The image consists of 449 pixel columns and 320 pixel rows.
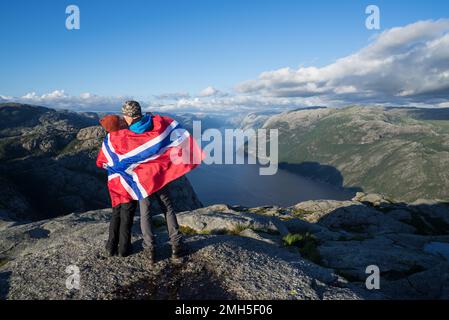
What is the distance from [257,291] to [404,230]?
72.2 m

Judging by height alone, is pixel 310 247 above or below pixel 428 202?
above

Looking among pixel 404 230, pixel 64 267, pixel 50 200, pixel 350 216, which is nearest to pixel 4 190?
pixel 50 200

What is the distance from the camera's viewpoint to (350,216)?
73.2 metres

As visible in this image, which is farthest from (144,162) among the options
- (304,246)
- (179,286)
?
(304,246)

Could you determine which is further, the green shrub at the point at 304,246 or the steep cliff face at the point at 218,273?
the green shrub at the point at 304,246

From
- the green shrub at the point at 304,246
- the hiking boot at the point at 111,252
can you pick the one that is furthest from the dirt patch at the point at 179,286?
the green shrub at the point at 304,246

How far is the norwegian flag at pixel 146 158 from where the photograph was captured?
1204 cm

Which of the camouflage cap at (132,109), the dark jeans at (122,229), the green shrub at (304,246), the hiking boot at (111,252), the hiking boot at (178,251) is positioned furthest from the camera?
the green shrub at (304,246)

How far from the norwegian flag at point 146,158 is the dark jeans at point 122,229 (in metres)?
0.35

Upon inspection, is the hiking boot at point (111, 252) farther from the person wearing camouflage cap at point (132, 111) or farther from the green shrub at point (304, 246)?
the green shrub at point (304, 246)

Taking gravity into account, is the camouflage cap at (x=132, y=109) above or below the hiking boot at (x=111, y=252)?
Answer: above

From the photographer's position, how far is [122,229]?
12.6 meters

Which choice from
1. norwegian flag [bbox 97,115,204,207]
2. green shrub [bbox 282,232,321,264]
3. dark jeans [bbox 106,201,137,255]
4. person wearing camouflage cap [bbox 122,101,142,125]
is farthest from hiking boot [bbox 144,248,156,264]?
green shrub [bbox 282,232,321,264]
